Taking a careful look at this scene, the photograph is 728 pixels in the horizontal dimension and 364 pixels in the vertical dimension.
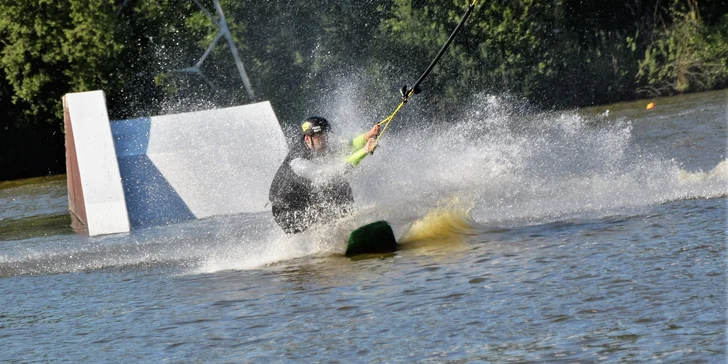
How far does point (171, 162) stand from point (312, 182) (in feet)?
19.5

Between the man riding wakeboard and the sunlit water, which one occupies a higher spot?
the man riding wakeboard

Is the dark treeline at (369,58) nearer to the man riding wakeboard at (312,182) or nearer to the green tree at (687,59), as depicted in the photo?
the green tree at (687,59)

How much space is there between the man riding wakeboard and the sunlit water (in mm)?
177

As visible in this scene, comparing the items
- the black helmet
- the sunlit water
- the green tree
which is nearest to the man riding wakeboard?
the black helmet

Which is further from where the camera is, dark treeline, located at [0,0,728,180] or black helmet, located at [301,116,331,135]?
dark treeline, located at [0,0,728,180]

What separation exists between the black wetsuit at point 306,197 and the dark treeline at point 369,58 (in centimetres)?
2072

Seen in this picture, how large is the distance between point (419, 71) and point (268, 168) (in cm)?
1757

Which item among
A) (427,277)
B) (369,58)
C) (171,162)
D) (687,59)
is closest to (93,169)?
(171,162)

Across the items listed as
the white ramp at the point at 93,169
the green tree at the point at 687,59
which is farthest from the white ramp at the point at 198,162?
the green tree at the point at 687,59

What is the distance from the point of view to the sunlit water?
263 inches

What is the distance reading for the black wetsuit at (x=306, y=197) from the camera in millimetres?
10961

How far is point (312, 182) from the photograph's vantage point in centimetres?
1088

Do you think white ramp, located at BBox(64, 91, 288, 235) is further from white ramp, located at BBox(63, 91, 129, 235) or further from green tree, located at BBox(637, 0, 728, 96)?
green tree, located at BBox(637, 0, 728, 96)

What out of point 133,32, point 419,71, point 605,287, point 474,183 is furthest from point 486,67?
point 605,287
